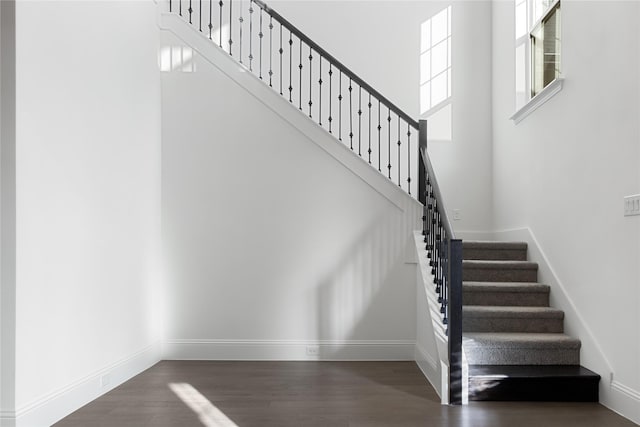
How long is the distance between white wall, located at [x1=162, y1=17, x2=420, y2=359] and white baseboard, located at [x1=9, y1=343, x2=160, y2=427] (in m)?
0.69

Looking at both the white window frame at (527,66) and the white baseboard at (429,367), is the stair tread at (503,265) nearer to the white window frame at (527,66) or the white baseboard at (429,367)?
the white baseboard at (429,367)

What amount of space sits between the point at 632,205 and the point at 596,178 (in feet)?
1.77

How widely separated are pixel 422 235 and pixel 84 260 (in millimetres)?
2948

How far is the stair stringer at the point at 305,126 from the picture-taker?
16.9 feet

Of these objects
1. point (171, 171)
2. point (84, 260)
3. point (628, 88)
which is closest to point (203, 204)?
point (171, 171)

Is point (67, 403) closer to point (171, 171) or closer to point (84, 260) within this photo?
point (84, 260)

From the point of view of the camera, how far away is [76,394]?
3.51 meters

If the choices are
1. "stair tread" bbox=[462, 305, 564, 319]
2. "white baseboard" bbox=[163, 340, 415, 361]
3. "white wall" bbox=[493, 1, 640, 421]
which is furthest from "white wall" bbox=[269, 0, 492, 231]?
"stair tread" bbox=[462, 305, 564, 319]

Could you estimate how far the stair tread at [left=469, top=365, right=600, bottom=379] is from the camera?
364 centimetres

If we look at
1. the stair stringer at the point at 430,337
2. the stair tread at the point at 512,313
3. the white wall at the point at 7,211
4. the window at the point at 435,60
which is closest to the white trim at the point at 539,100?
the window at the point at 435,60

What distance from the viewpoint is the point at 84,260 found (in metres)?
3.65

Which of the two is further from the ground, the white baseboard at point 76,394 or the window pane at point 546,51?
the window pane at point 546,51

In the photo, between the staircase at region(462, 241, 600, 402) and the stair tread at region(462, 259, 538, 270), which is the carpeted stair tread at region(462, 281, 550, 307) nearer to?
the staircase at region(462, 241, 600, 402)

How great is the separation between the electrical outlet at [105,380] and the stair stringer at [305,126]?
266 centimetres
